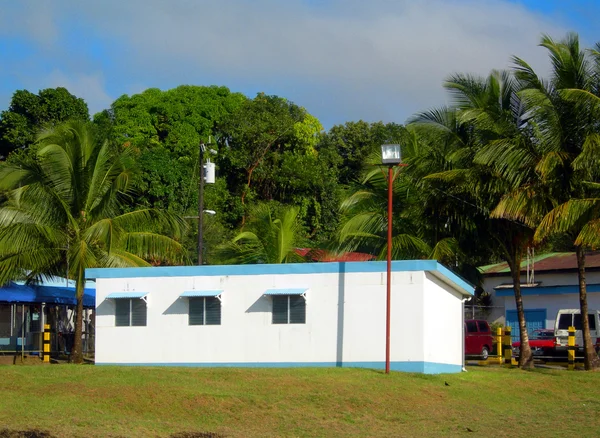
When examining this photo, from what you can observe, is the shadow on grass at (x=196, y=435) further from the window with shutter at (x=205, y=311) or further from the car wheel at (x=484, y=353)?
the car wheel at (x=484, y=353)

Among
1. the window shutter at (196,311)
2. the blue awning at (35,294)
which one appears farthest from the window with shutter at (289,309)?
the blue awning at (35,294)

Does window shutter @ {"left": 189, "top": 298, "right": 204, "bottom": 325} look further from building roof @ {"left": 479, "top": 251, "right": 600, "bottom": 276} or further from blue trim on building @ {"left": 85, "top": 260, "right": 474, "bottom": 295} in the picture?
building roof @ {"left": 479, "top": 251, "right": 600, "bottom": 276}

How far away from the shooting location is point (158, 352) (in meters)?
22.0

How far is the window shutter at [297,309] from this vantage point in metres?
21.1

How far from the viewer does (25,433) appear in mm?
13383

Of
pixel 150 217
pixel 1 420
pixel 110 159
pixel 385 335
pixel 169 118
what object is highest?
pixel 169 118

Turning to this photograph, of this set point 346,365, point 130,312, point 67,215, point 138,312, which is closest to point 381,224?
point 346,365

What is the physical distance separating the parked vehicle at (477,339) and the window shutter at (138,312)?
1410cm

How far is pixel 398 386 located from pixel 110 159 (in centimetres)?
1261

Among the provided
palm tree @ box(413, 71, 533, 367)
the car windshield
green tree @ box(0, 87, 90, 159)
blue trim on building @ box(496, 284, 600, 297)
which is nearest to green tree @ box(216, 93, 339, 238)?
green tree @ box(0, 87, 90, 159)

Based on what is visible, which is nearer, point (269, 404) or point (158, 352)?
point (269, 404)

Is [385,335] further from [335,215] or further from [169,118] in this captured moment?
[169,118]

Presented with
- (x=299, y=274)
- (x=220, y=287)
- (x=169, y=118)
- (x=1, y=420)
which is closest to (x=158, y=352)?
(x=220, y=287)

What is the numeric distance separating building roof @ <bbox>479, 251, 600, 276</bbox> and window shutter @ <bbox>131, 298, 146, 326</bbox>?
21.8m
